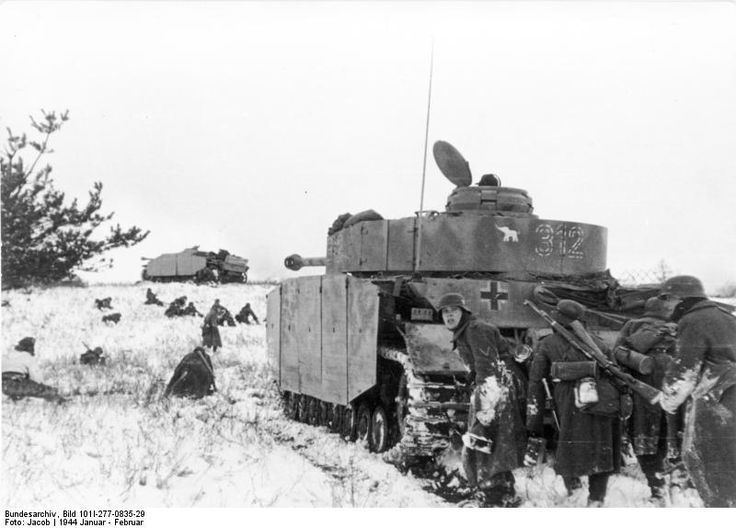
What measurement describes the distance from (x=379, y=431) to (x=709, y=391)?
3.84 m

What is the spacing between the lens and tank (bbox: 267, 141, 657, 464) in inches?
277

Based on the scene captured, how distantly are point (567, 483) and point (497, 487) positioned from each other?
545 mm

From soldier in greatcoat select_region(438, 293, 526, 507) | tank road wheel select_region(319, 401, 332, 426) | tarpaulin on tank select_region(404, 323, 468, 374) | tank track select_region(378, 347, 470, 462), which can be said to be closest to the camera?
soldier in greatcoat select_region(438, 293, 526, 507)

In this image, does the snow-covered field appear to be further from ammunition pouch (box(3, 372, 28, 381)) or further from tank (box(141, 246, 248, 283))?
tank (box(141, 246, 248, 283))

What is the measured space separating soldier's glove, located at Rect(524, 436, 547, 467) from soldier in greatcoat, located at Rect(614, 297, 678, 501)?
0.72m

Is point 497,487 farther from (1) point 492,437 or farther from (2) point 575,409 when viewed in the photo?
(2) point 575,409

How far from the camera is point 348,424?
924 cm

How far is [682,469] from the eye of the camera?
19.4 feet

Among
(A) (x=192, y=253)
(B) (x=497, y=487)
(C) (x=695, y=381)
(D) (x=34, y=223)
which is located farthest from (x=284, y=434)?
(A) (x=192, y=253)

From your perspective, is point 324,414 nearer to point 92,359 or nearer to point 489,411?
point 489,411

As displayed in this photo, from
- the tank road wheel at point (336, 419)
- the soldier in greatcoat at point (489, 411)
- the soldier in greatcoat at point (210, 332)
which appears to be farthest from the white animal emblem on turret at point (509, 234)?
the soldier in greatcoat at point (210, 332)

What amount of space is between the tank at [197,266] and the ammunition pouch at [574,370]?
1121 inches

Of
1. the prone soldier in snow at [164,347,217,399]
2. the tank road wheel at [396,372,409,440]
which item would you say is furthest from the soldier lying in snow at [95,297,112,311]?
the tank road wheel at [396,372,409,440]

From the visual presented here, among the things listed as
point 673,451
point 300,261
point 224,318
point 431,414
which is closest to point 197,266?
point 224,318
